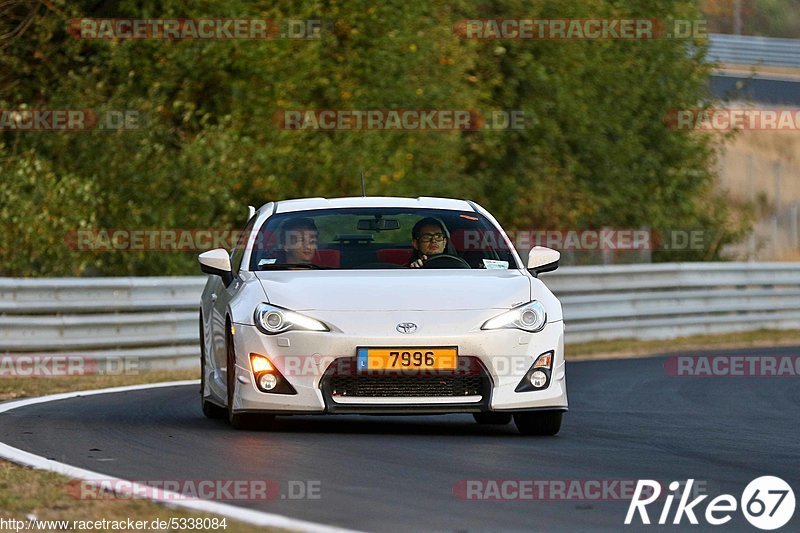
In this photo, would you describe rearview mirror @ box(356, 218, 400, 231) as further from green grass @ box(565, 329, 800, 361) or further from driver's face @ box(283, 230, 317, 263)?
green grass @ box(565, 329, 800, 361)

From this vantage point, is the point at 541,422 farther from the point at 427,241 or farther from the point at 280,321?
the point at 280,321

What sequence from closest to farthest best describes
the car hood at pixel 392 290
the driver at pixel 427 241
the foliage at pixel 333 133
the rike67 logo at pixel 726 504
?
the rike67 logo at pixel 726 504 → the car hood at pixel 392 290 → the driver at pixel 427 241 → the foliage at pixel 333 133

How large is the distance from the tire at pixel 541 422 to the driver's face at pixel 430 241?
49.5 inches

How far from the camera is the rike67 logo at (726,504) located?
6.67 meters

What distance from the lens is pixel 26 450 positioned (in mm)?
8867

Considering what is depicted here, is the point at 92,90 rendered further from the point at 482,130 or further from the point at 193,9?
the point at 482,130

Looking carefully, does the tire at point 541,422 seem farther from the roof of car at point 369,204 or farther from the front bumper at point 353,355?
the roof of car at point 369,204

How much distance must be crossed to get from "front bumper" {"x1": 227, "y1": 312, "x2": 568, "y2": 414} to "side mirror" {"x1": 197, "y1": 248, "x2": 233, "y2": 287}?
36.6 inches

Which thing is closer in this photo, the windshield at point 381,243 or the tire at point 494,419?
the windshield at point 381,243

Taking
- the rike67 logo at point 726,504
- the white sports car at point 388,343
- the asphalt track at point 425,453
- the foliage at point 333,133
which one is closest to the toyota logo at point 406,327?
the white sports car at point 388,343

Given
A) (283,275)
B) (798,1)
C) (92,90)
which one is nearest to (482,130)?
(92,90)

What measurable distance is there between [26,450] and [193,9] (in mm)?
15402

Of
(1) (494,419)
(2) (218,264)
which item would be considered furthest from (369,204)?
(1) (494,419)

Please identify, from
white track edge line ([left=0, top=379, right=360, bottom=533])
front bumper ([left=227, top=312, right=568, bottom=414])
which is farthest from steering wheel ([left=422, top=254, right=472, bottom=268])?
white track edge line ([left=0, top=379, right=360, bottom=533])
